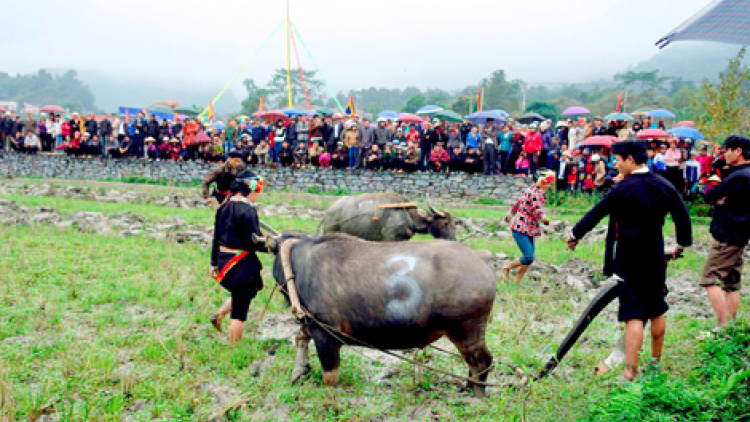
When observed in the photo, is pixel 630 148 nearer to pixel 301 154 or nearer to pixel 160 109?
pixel 301 154

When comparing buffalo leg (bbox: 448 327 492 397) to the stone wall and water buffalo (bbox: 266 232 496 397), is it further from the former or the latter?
the stone wall

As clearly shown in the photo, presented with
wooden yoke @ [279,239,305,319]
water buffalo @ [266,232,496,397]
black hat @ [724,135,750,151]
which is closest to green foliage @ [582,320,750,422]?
water buffalo @ [266,232,496,397]

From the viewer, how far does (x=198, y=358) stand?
17.9ft

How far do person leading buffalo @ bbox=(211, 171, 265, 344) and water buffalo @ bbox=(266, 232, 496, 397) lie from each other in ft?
2.32

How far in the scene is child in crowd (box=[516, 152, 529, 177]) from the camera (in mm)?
16734

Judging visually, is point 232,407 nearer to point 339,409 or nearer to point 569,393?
point 339,409

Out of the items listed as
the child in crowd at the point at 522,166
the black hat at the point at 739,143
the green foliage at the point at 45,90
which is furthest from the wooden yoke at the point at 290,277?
the green foliage at the point at 45,90

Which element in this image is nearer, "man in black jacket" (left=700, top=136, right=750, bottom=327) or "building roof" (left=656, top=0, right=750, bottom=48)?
"man in black jacket" (left=700, top=136, right=750, bottom=327)

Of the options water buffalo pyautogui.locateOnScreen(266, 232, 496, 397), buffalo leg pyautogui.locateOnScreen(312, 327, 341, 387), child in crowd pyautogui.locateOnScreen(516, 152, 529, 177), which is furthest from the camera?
child in crowd pyautogui.locateOnScreen(516, 152, 529, 177)

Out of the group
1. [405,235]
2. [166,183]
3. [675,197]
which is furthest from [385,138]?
[675,197]

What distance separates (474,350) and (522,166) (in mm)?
12867

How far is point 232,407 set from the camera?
176 inches

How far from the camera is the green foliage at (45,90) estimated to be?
340 feet

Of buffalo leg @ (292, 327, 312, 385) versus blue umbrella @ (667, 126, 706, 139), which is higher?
blue umbrella @ (667, 126, 706, 139)
